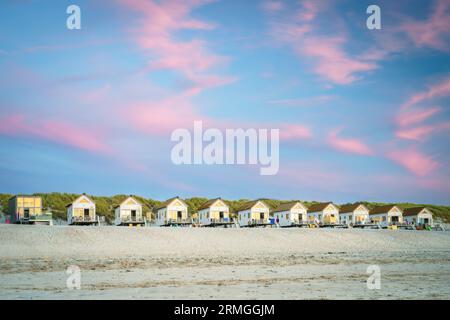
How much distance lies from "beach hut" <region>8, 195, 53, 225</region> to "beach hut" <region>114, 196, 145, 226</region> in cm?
1031

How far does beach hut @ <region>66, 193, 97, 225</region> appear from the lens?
59594 millimetres

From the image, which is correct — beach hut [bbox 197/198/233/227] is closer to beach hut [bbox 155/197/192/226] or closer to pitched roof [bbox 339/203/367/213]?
beach hut [bbox 155/197/192/226]

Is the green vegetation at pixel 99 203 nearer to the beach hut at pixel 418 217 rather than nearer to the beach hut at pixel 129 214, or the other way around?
the beach hut at pixel 129 214

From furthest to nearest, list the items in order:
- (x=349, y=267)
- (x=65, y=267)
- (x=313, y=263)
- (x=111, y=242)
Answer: (x=111, y=242)
(x=313, y=263)
(x=349, y=267)
(x=65, y=267)

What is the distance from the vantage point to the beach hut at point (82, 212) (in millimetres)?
59594

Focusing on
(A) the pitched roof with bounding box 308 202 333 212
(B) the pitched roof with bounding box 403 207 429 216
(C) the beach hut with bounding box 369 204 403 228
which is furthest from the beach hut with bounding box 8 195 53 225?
(B) the pitched roof with bounding box 403 207 429 216

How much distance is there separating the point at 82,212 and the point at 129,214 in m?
6.86

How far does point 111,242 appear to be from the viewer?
39.3m

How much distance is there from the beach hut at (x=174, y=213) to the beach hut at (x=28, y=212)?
1609 centimetres

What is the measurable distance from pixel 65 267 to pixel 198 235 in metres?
21.6

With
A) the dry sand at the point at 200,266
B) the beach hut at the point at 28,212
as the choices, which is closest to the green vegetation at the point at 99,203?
the beach hut at the point at 28,212
